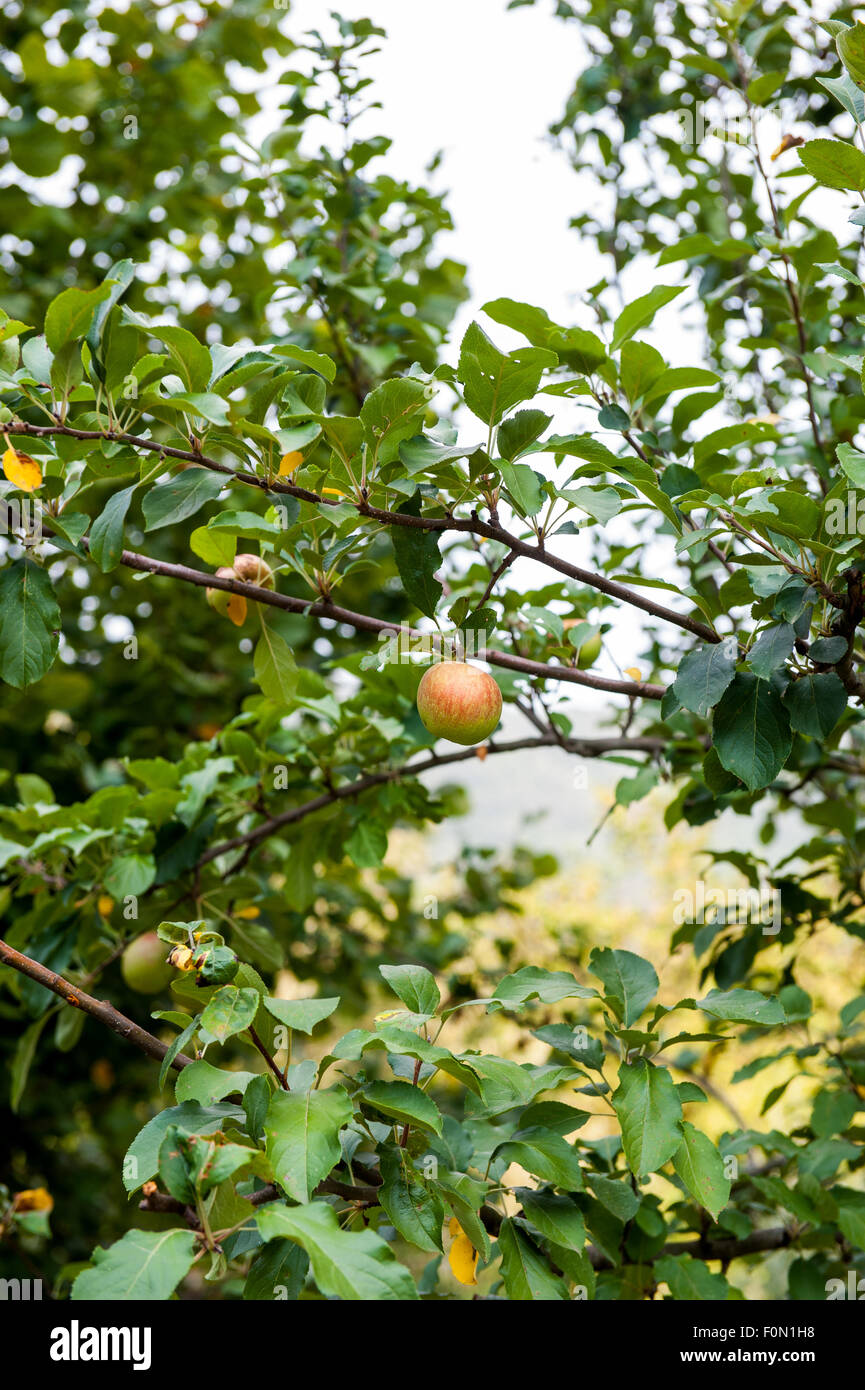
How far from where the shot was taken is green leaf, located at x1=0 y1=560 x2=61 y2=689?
1.06 metres

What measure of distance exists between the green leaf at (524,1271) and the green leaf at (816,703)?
1.71ft

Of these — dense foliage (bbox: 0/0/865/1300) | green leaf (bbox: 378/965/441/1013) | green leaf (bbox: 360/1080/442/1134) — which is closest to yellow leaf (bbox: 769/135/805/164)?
dense foliage (bbox: 0/0/865/1300)

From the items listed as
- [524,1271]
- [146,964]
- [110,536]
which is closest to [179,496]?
[110,536]

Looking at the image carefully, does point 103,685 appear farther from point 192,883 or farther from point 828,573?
point 828,573

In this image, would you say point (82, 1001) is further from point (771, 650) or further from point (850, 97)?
point (850, 97)

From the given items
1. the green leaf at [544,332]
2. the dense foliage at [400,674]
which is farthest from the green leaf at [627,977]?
the green leaf at [544,332]

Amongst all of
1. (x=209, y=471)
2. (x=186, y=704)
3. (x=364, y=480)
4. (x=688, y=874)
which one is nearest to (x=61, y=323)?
(x=209, y=471)

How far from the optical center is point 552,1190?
1026mm

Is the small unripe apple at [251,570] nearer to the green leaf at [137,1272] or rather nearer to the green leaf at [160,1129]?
the green leaf at [160,1129]

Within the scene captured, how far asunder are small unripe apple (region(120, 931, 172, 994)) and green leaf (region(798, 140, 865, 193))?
1298 mm

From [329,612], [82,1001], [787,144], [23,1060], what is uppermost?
[787,144]

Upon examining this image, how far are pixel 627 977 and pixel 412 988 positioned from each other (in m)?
0.25

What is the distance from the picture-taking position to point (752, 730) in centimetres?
103
